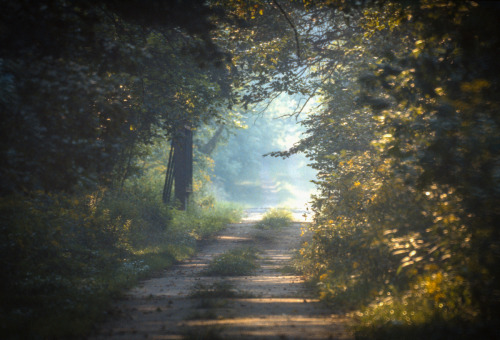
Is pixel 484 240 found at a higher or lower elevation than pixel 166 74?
lower

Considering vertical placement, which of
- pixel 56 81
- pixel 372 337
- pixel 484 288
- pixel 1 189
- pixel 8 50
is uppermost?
pixel 8 50

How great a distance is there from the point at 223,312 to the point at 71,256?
15.7 ft

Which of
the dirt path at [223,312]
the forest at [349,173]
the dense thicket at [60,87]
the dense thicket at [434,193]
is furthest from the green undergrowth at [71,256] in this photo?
the dense thicket at [434,193]

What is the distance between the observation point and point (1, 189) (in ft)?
23.2

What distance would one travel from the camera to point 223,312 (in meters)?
6.93

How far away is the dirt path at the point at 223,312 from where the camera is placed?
5859mm

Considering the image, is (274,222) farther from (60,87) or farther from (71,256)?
(60,87)

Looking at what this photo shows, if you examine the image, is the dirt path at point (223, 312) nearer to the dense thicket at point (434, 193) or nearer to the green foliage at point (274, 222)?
the dense thicket at point (434, 193)

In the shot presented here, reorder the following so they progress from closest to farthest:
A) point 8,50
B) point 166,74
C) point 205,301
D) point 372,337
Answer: point 372,337 → point 8,50 → point 205,301 → point 166,74

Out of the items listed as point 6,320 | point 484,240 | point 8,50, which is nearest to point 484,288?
point 484,240

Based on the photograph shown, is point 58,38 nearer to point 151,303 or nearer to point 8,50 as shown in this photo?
point 8,50

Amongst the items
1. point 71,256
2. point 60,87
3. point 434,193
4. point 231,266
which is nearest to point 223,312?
point 434,193

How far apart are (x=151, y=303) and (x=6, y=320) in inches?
88.9

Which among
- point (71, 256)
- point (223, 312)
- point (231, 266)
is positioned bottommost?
point (223, 312)
